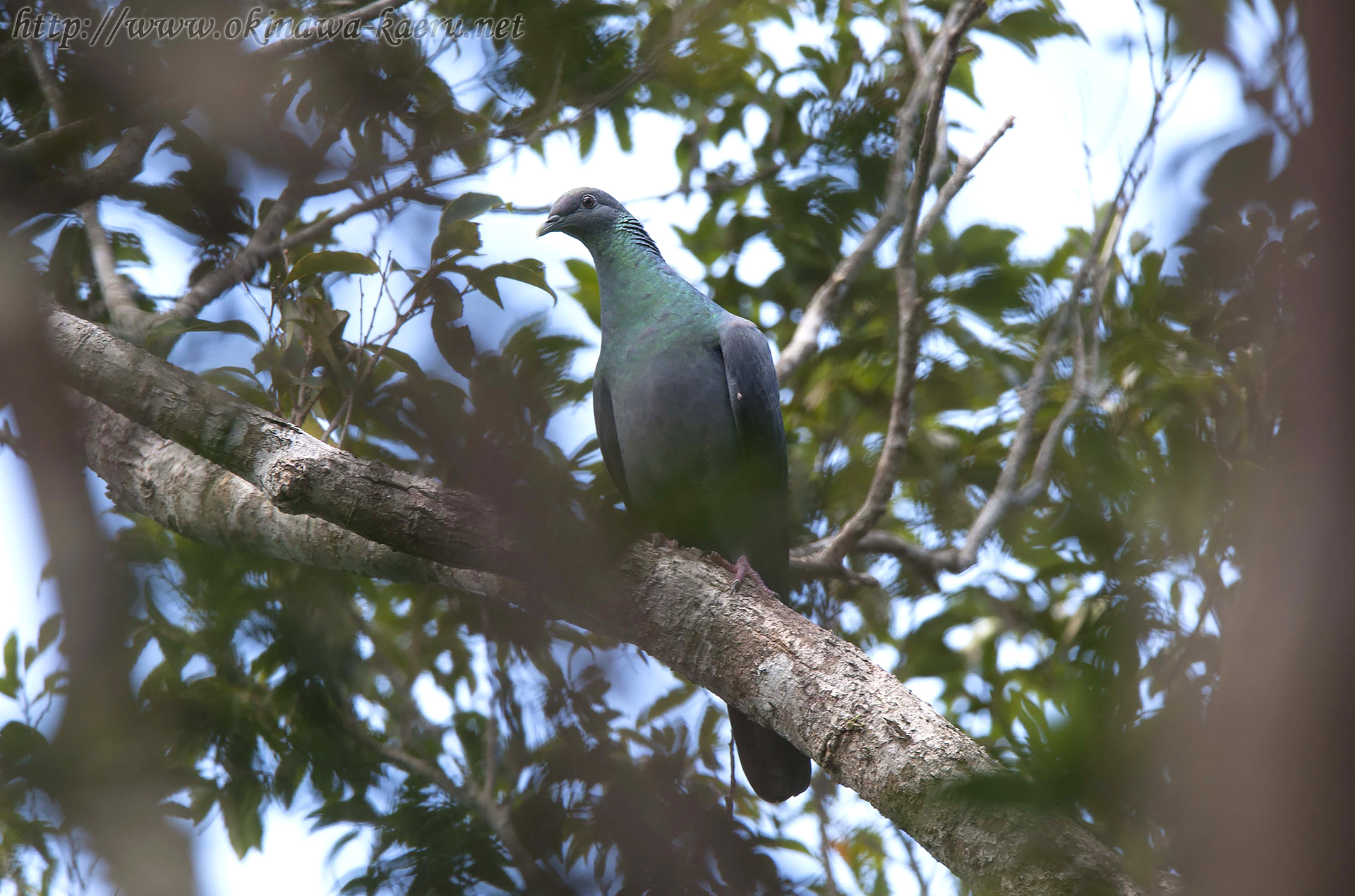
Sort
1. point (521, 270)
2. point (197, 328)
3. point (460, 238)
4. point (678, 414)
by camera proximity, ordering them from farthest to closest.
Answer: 1. point (678, 414)
2. point (197, 328)
3. point (521, 270)
4. point (460, 238)

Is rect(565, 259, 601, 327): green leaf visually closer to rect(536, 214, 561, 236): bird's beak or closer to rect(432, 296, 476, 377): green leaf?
rect(536, 214, 561, 236): bird's beak

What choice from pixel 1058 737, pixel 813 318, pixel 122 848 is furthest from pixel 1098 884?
pixel 813 318

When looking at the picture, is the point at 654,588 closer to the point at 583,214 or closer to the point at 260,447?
the point at 260,447

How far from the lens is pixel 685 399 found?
3412 millimetres

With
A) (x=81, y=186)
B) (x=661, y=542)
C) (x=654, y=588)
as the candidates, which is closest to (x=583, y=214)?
(x=661, y=542)

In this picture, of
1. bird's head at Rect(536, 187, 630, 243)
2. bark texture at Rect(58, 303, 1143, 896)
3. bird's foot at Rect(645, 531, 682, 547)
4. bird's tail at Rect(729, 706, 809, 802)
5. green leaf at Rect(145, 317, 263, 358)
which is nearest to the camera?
bark texture at Rect(58, 303, 1143, 896)

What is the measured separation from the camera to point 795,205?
1.96 m

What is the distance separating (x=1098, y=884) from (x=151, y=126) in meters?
1.31

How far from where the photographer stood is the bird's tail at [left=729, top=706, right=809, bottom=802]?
3.06m

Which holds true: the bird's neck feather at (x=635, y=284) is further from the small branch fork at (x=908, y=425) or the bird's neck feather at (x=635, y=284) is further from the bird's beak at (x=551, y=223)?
the small branch fork at (x=908, y=425)

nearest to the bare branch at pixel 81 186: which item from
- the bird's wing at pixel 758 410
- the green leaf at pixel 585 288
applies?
the bird's wing at pixel 758 410

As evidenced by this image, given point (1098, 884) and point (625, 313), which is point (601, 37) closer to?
point (625, 313)

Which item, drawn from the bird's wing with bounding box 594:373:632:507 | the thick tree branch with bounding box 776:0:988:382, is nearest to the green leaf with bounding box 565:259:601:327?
the bird's wing with bounding box 594:373:632:507

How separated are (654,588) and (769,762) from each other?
1.16 metres
